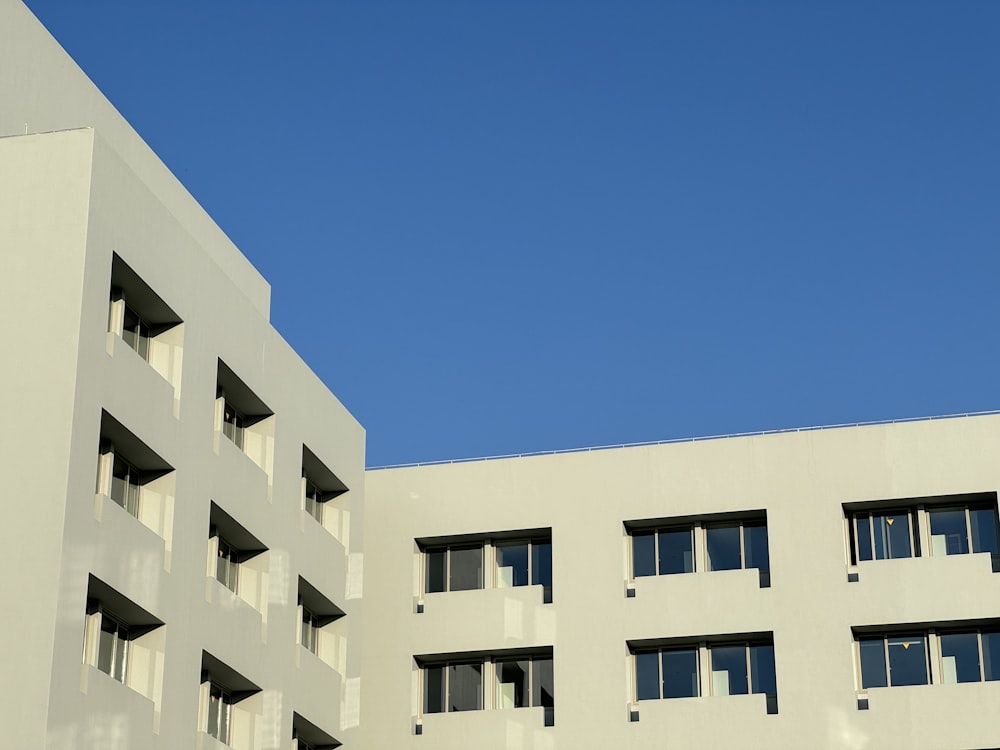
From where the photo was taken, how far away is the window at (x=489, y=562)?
4750 cm

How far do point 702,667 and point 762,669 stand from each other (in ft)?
4.89

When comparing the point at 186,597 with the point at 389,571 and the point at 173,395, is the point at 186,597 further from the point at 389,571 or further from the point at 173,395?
the point at 389,571

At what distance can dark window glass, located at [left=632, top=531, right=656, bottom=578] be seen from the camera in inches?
1834

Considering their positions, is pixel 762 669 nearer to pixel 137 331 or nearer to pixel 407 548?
pixel 407 548

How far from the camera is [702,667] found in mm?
45531

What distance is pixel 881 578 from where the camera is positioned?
4447 centimetres

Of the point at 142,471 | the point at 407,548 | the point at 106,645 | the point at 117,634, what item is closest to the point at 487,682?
the point at 407,548

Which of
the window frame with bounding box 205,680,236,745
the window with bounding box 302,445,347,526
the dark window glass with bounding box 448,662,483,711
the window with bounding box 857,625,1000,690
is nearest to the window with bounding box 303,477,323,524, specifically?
the window with bounding box 302,445,347,526

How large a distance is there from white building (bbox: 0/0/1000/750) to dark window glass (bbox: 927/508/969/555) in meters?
0.09

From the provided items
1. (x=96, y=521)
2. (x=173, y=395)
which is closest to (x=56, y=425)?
(x=96, y=521)

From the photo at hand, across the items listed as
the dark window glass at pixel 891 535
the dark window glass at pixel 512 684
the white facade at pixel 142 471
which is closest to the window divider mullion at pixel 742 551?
the dark window glass at pixel 891 535

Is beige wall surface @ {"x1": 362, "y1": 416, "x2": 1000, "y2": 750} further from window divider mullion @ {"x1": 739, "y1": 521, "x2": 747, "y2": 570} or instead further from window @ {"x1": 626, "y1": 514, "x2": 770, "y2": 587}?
window divider mullion @ {"x1": 739, "y1": 521, "x2": 747, "y2": 570}

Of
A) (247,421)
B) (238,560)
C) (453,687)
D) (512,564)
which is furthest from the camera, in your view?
(512,564)

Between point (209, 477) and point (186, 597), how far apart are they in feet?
8.96
